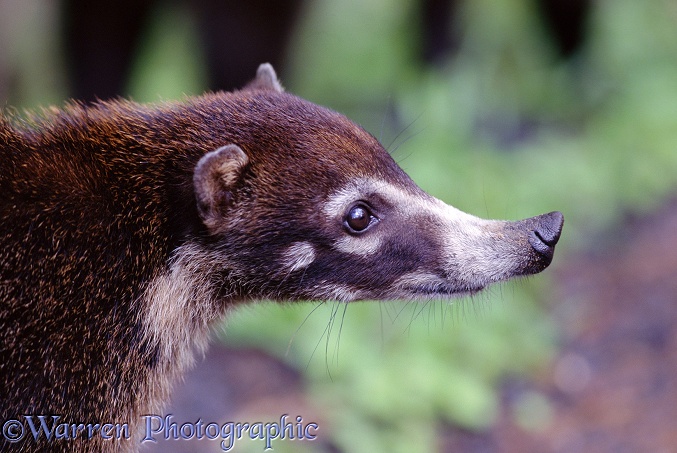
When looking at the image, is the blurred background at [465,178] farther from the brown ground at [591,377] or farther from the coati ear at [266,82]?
the coati ear at [266,82]

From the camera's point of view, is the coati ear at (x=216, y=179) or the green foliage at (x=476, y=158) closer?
the coati ear at (x=216, y=179)

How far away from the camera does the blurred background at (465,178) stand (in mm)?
6523

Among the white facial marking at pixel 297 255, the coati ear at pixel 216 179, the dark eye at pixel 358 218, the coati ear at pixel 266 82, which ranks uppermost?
the coati ear at pixel 266 82

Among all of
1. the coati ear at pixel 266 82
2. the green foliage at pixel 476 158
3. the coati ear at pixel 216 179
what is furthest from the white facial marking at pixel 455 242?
the green foliage at pixel 476 158

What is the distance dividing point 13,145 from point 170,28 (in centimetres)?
542

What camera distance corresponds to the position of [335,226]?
152 inches

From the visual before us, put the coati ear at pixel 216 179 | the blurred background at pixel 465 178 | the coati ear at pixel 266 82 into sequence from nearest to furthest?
the coati ear at pixel 216 179
the coati ear at pixel 266 82
the blurred background at pixel 465 178

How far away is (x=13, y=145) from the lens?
3801 mm

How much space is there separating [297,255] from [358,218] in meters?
0.32

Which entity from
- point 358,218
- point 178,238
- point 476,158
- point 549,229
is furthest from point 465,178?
point 178,238

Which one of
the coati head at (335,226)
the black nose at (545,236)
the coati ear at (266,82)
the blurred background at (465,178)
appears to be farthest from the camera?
the blurred background at (465,178)

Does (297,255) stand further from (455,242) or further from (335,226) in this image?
(455,242)

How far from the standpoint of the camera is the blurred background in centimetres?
652

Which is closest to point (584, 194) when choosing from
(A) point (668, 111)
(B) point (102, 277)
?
(A) point (668, 111)
